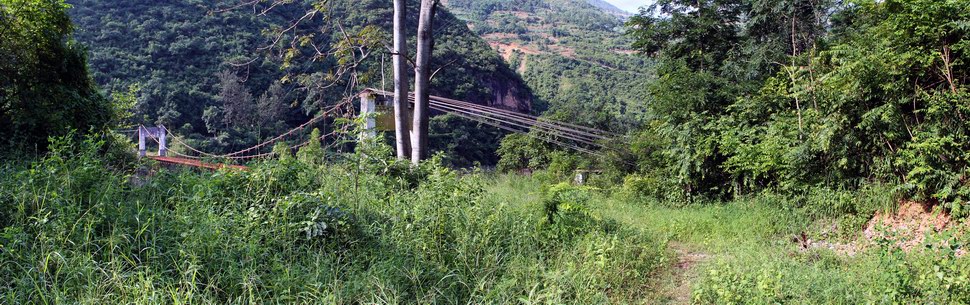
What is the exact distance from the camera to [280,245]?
366 centimetres

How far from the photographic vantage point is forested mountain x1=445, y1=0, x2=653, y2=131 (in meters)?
33.3

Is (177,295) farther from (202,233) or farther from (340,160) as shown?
(340,160)

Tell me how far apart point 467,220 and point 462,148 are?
1094 inches

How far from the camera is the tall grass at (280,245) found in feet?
9.92

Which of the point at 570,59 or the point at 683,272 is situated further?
the point at 570,59

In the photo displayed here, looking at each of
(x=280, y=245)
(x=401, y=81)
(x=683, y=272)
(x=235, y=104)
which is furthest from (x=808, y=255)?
(x=235, y=104)

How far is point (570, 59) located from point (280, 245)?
210 ft

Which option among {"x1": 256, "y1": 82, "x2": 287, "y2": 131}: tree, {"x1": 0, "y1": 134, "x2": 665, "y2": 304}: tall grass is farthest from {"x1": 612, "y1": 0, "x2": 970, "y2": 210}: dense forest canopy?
{"x1": 256, "y1": 82, "x2": 287, "y2": 131}: tree

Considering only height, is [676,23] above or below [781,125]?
above

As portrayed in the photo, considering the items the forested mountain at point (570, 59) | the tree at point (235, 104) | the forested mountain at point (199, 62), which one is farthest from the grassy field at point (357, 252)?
the tree at point (235, 104)

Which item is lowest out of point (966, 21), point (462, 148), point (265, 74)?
point (462, 148)

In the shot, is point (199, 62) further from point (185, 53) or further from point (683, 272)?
point (683, 272)

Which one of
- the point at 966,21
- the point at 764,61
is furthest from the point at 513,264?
the point at 764,61

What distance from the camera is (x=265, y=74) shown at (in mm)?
35812
